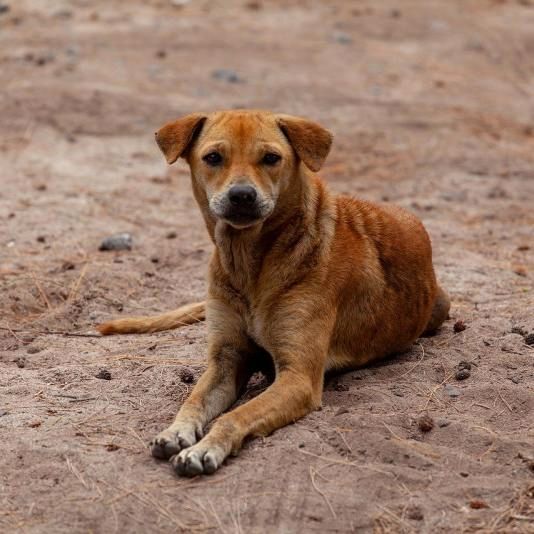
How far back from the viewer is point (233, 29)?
1535 cm

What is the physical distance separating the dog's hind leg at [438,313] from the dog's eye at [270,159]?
1650 millimetres

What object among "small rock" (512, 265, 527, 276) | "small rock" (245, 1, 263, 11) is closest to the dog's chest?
"small rock" (512, 265, 527, 276)

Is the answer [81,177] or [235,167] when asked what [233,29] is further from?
[235,167]

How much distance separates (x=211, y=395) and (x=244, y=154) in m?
1.25

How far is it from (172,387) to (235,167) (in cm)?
130

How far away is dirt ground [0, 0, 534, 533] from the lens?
4367 mm

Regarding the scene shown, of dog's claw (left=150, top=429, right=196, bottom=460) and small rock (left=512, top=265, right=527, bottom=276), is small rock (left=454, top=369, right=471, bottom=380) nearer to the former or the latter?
dog's claw (left=150, top=429, right=196, bottom=460)

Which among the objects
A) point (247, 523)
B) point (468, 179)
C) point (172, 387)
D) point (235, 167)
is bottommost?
point (468, 179)

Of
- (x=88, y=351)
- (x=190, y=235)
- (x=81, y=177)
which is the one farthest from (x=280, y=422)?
(x=81, y=177)

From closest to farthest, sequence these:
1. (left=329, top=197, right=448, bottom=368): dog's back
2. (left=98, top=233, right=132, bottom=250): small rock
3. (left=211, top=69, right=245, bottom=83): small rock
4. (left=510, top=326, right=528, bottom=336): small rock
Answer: (left=329, top=197, right=448, bottom=368): dog's back
(left=510, top=326, right=528, bottom=336): small rock
(left=98, top=233, right=132, bottom=250): small rock
(left=211, top=69, right=245, bottom=83): small rock

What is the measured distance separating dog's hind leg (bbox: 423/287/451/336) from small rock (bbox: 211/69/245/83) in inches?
294

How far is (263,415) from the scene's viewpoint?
4914mm

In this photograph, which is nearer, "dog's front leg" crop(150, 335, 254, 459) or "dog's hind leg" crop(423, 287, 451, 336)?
"dog's front leg" crop(150, 335, 254, 459)

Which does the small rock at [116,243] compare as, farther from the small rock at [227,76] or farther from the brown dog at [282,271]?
the small rock at [227,76]
